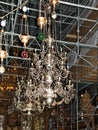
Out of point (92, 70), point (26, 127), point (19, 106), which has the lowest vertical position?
point (26, 127)

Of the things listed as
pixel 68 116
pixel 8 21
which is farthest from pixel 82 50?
pixel 68 116

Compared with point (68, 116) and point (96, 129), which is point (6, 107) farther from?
point (96, 129)

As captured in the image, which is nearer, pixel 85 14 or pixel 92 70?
pixel 85 14

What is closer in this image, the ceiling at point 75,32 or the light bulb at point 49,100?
the light bulb at point 49,100

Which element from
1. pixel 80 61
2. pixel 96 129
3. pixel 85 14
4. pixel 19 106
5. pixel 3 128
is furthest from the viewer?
pixel 3 128

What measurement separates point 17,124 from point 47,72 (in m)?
7.38

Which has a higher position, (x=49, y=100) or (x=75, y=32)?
(x=75, y=32)

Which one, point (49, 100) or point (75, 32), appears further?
point (75, 32)

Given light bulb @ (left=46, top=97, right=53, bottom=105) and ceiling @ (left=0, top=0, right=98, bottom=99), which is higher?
ceiling @ (left=0, top=0, right=98, bottom=99)

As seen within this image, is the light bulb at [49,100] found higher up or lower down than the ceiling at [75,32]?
lower down

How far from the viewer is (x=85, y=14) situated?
311 inches

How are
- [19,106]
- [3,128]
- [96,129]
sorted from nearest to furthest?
[19,106] < [96,129] < [3,128]

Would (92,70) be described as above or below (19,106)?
above

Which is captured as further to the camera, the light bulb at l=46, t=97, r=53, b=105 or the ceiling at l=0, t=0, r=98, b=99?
the ceiling at l=0, t=0, r=98, b=99
